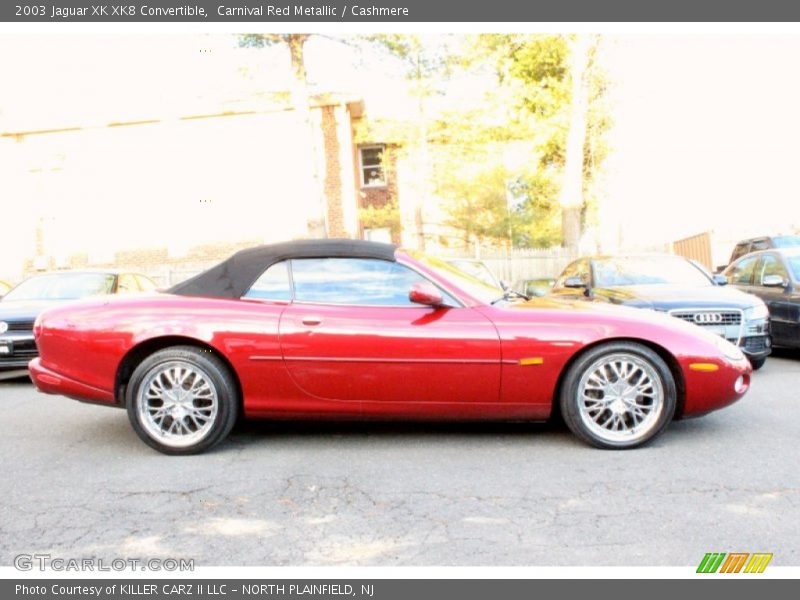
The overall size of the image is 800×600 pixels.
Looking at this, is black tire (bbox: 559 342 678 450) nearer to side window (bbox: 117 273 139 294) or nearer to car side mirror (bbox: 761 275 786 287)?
car side mirror (bbox: 761 275 786 287)

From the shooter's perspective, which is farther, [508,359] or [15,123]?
[15,123]

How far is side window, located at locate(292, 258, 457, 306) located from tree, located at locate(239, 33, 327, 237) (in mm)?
12104

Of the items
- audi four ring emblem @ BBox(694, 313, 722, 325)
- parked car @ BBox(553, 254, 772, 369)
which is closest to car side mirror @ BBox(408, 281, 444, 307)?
parked car @ BBox(553, 254, 772, 369)

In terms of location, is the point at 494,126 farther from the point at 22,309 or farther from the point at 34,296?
the point at 22,309

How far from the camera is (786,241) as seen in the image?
43.8 ft

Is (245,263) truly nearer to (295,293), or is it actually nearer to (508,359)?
(295,293)

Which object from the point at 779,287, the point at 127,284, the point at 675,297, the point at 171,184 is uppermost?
the point at 171,184

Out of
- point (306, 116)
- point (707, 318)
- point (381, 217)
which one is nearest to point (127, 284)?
point (707, 318)

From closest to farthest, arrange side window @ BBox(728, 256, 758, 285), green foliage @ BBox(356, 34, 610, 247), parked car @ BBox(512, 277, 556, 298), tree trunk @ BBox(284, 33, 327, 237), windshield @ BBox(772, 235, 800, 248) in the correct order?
1. side window @ BBox(728, 256, 758, 285)
2. parked car @ BBox(512, 277, 556, 298)
3. windshield @ BBox(772, 235, 800, 248)
4. tree trunk @ BBox(284, 33, 327, 237)
5. green foliage @ BBox(356, 34, 610, 247)

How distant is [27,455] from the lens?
418 cm

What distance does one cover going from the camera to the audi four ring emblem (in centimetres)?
613

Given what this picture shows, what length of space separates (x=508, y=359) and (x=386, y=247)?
118 cm

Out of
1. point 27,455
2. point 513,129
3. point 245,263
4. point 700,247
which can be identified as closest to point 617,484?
point 245,263

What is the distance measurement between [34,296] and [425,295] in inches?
261
